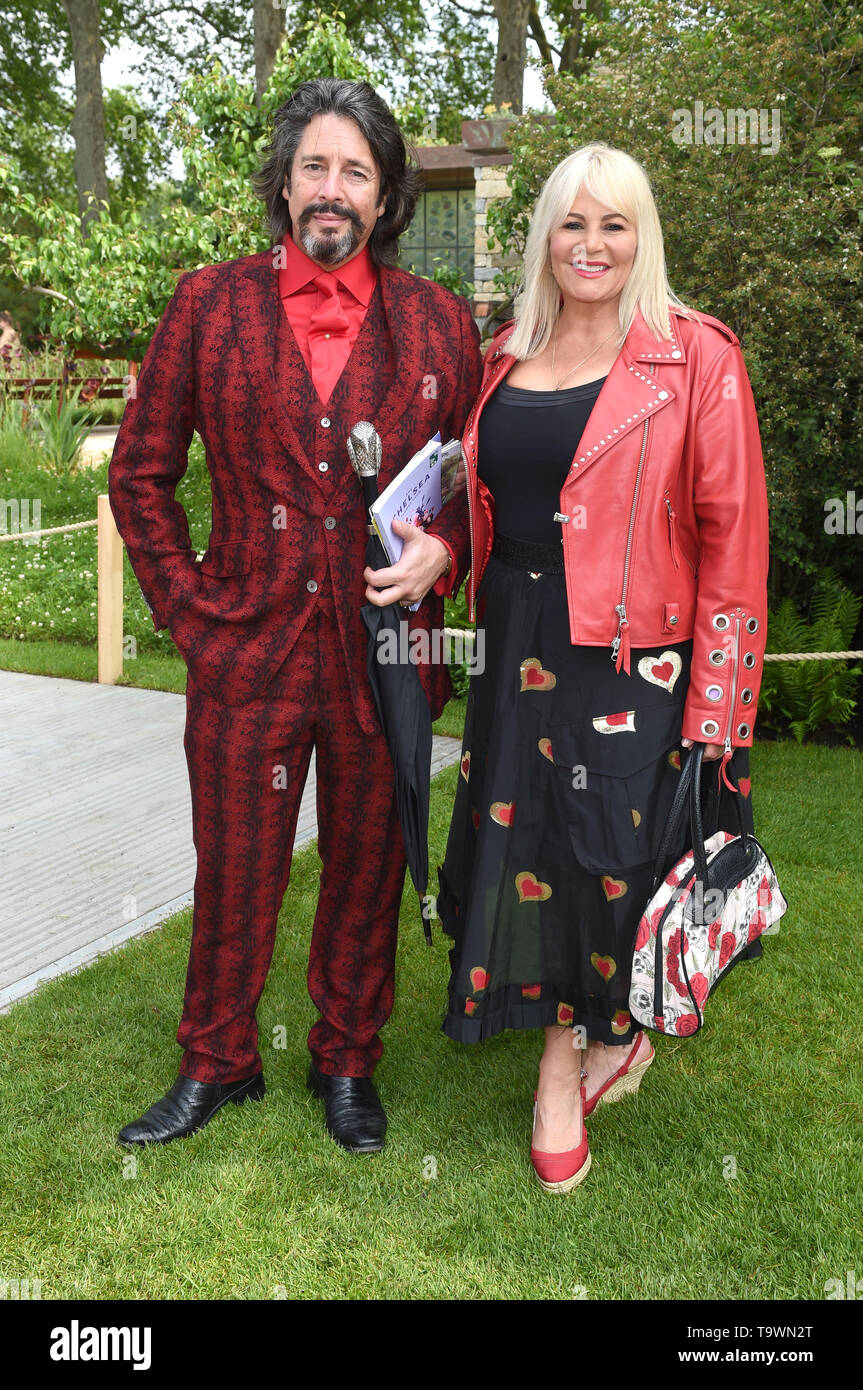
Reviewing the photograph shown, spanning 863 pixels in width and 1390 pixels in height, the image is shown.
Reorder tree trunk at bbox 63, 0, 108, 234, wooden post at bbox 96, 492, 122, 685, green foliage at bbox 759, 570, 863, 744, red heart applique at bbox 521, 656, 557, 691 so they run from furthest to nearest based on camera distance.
Result: tree trunk at bbox 63, 0, 108, 234 < wooden post at bbox 96, 492, 122, 685 < green foliage at bbox 759, 570, 863, 744 < red heart applique at bbox 521, 656, 557, 691

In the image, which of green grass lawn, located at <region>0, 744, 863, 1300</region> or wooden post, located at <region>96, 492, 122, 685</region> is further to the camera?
wooden post, located at <region>96, 492, 122, 685</region>

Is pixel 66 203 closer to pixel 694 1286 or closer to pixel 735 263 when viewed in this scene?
pixel 735 263

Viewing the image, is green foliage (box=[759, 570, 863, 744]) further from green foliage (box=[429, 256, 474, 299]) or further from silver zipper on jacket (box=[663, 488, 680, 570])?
green foliage (box=[429, 256, 474, 299])

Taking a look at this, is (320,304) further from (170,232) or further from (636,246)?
(170,232)

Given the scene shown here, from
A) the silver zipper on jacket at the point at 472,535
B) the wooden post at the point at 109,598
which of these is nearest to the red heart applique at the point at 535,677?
the silver zipper on jacket at the point at 472,535

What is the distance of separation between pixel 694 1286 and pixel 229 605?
1857mm

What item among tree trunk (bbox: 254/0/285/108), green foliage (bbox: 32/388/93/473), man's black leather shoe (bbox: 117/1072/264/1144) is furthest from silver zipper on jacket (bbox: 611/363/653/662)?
tree trunk (bbox: 254/0/285/108)

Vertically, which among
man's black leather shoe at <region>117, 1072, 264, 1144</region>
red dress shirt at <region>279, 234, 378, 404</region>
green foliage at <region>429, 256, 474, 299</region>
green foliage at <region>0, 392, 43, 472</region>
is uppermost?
green foliage at <region>429, 256, 474, 299</region>

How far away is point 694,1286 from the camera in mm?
2627

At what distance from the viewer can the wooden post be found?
7.41 meters

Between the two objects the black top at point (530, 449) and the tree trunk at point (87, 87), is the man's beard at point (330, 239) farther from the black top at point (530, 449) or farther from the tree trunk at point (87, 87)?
the tree trunk at point (87, 87)

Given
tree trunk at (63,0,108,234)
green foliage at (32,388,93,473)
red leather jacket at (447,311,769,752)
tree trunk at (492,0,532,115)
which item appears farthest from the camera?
tree trunk at (63,0,108,234)

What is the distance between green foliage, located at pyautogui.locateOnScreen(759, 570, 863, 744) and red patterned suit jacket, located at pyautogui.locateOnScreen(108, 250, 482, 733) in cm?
453

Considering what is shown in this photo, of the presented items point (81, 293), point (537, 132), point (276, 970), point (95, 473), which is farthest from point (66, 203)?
point (276, 970)
